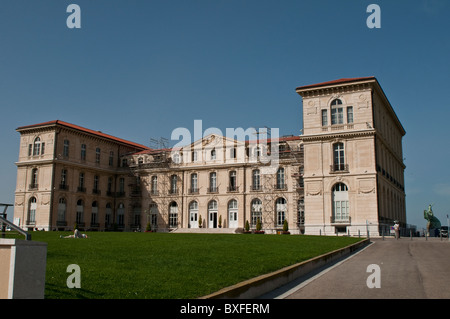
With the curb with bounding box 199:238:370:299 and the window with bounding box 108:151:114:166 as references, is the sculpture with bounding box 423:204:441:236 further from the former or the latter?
the curb with bounding box 199:238:370:299

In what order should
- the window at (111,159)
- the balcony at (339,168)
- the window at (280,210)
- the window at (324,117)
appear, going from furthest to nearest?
the window at (111,159) → the window at (280,210) → the window at (324,117) → the balcony at (339,168)

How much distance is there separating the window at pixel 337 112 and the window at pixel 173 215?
25.0m

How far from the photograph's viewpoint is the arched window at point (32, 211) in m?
54.7

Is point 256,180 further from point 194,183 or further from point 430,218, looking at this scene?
point 430,218

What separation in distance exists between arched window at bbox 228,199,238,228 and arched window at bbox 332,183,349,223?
1530cm

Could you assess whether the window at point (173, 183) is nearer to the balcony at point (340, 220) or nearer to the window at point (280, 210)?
the window at point (280, 210)

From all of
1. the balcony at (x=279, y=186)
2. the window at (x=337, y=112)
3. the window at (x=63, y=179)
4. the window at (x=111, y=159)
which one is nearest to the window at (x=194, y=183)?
the balcony at (x=279, y=186)

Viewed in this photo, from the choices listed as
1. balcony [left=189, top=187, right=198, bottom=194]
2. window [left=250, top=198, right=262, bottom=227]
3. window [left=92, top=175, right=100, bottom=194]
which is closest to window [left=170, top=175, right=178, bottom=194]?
balcony [left=189, top=187, right=198, bottom=194]

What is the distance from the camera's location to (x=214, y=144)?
5669 centimetres

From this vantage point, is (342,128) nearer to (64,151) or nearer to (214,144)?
(214,144)

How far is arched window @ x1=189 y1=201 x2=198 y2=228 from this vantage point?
186ft

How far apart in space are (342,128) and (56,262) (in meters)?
35.8

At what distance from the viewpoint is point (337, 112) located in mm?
43344
